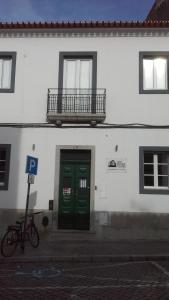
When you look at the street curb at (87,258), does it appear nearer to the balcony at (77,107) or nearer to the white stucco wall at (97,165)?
the white stucco wall at (97,165)

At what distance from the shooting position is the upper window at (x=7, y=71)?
46.7ft

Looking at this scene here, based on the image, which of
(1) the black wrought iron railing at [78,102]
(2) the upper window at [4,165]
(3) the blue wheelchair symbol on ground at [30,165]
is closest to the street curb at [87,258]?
(3) the blue wheelchair symbol on ground at [30,165]

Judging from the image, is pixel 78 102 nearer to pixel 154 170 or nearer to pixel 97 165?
pixel 97 165

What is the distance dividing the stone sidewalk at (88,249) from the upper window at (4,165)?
2.20 metres

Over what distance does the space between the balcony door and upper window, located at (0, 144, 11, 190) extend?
2.42m

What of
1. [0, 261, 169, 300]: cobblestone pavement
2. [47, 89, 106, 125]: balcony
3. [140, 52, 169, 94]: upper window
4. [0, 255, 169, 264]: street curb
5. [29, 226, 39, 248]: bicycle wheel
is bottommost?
[0, 261, 169, 300]: cobblestone pavement

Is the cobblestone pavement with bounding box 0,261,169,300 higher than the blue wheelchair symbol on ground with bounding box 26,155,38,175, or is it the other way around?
the blue wheelchair symbol on ground with bounding box 26,155,38,175

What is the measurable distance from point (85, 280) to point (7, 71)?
8.98 meters

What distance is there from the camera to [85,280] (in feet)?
25.6

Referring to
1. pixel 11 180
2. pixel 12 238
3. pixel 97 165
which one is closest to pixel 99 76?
pixel 97 165

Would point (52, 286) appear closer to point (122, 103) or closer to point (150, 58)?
point (122, 103)

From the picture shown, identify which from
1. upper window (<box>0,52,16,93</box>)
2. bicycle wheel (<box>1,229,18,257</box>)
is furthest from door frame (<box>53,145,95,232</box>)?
bicycle wheel (<box>1,229,18,257</box>)

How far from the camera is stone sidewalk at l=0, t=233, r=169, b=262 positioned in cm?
1008

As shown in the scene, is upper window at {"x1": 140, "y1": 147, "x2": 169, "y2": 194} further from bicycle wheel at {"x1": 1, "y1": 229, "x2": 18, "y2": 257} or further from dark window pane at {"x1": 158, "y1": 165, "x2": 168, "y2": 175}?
bicycle wheel at {"x1": 1, "y1": 229, "x2": 18, "y2": 257}
